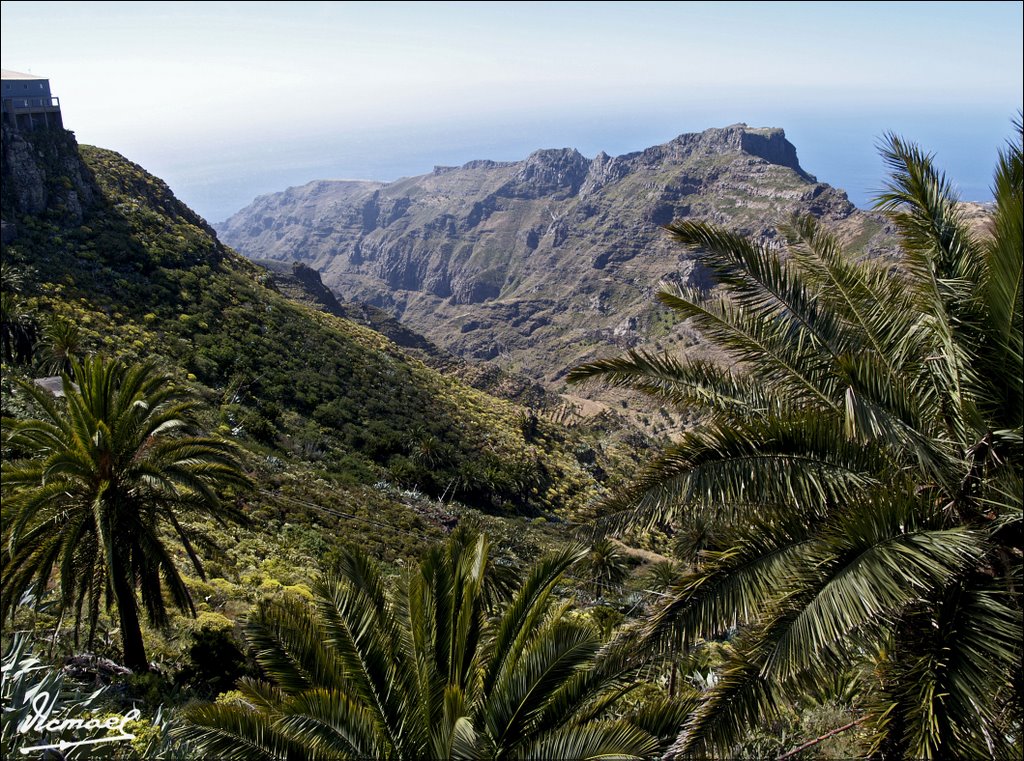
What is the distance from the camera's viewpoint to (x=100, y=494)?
7836 millimetres

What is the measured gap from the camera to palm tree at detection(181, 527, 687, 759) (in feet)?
15.1

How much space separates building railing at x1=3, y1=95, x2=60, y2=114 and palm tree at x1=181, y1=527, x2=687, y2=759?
4950 cm

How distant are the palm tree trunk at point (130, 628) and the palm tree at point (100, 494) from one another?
14mm

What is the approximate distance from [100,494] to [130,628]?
2.27 metres

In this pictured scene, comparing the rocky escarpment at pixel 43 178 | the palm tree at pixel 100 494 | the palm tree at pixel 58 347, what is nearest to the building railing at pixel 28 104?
the rocky escarpment at pixel 43 178

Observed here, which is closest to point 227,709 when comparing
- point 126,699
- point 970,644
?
point 126,699

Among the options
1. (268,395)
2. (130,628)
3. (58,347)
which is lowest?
(268,395)

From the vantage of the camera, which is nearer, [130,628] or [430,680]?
[430,680]

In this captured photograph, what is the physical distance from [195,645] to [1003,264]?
11458 mm

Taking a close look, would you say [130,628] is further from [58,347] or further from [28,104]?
[28,104]

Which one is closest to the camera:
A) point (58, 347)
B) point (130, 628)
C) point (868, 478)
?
point (868, 478)

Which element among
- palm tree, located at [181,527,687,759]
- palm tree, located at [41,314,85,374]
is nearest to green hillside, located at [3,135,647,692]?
palm tree, located at [41,314,85,374]

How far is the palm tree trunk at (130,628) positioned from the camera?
854 centimetres

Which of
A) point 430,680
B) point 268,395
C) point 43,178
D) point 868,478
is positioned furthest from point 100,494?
point 43,178
